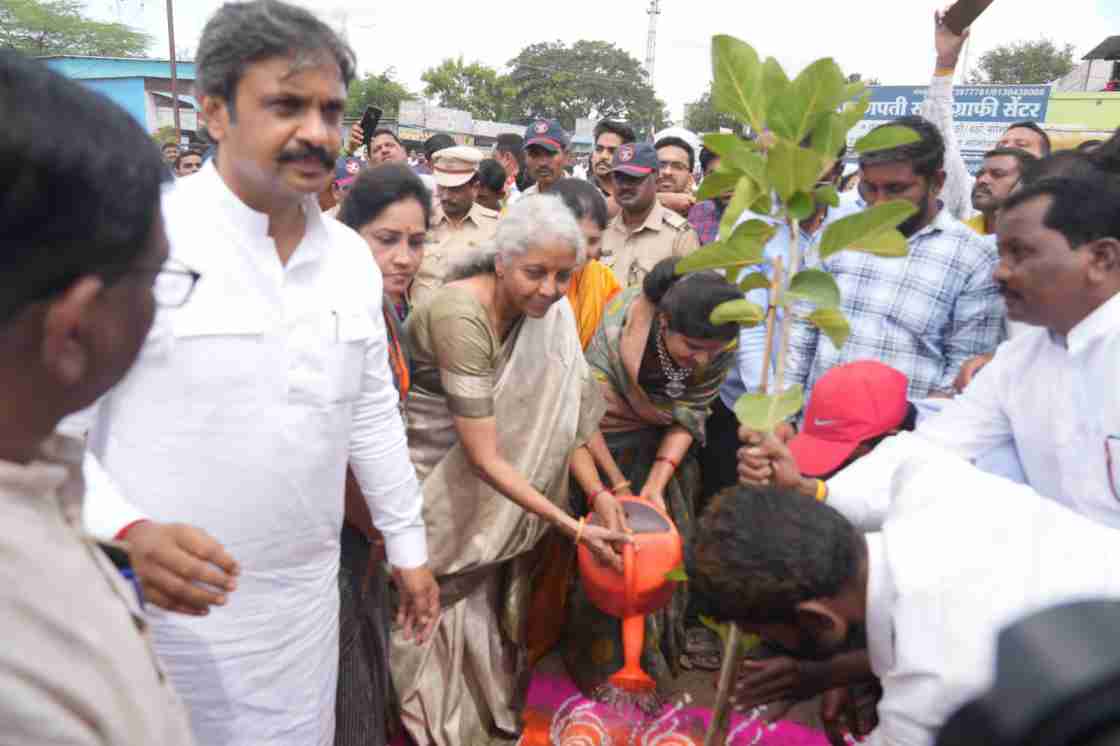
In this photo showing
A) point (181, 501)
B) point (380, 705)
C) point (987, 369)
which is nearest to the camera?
point (181, 501)

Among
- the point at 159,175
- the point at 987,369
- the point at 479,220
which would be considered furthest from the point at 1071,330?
the point at 479,220

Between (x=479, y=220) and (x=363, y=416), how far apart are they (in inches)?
120

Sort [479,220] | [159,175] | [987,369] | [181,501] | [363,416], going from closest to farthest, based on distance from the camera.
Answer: [159,175] → [181,501] → [363,416] → [987,369] → [479,220]

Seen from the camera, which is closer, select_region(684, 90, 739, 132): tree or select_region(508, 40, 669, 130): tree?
select_region(684, 90, 739, 132): tree

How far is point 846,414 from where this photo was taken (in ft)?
7.45

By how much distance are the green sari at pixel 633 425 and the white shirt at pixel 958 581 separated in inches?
49.1

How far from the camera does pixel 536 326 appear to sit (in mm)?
2422

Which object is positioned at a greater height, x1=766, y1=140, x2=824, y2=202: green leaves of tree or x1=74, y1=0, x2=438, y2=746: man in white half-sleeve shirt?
x1=766, y1=140, x2=824, y2=202: green leaves of tree

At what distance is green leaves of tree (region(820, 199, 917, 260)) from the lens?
1.40m

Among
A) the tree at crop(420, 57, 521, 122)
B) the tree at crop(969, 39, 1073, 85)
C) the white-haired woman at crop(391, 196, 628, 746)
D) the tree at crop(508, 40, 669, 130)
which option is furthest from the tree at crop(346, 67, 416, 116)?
the white-haired woman at crop(391, 196, 628, 746)

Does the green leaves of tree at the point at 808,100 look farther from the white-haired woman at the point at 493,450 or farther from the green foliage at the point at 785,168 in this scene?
the white-haired woman at the point at 493,450

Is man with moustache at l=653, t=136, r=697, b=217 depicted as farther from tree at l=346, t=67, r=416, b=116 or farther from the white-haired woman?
tree at l=346, t=67, r=416, b=116

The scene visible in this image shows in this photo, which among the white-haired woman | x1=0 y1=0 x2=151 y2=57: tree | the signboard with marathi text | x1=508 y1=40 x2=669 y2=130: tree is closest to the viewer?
the white-haired woman

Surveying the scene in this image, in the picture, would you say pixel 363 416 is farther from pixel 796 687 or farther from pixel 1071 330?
pixel 1071 330
